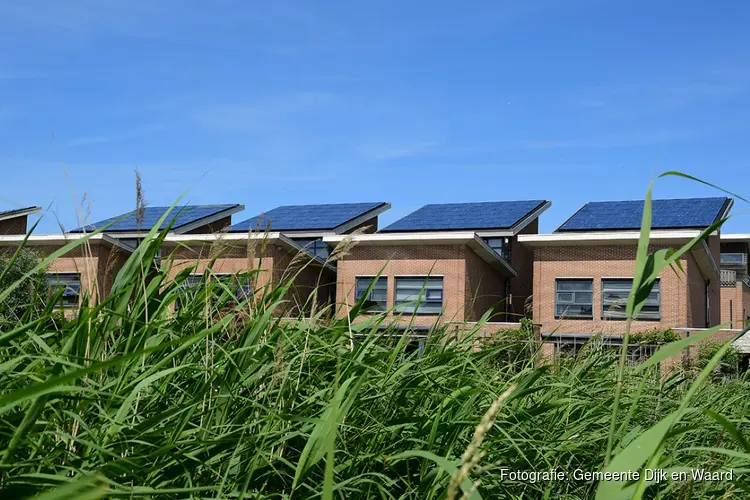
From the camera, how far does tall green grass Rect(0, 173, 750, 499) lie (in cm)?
160

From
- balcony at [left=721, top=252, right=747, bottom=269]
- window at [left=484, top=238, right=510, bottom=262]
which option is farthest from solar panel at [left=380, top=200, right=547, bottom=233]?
balcony at [left=721, top=252, right=747, bottom=269]

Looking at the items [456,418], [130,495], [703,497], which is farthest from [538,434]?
[130,495]

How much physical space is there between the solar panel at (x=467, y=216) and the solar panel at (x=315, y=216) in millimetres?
2162

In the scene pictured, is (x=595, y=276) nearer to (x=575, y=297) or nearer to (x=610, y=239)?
(x=575, y=297)

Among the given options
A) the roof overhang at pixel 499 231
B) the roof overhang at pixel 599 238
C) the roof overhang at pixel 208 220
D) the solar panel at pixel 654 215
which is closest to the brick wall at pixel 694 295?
the roof overhang at pixel 599 238

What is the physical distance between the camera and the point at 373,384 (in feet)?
Answer: 7.92

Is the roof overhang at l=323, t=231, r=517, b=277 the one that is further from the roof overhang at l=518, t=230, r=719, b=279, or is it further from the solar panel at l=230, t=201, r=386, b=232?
the solar panel at l=230, t=201, r=386, b=232

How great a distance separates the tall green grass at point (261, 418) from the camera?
1602mm

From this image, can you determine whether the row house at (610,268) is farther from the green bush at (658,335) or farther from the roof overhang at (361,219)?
the roof overhang at (361,219)

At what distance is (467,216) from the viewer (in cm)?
2770

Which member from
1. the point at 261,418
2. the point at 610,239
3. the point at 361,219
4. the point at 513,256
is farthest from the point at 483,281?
the point at 261,418

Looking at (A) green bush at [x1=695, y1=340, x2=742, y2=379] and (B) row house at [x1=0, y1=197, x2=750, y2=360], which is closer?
(A) green bush at [x1=695, y1=340, x2=742, y2=379]

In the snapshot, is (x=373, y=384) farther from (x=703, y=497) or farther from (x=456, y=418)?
(x=703, y=497)

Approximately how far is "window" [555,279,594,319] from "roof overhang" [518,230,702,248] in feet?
4.25
